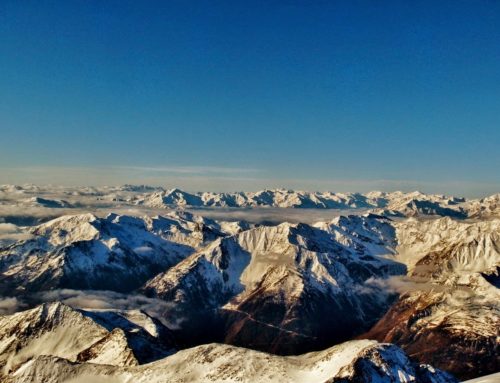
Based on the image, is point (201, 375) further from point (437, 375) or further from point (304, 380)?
point (437, 375)

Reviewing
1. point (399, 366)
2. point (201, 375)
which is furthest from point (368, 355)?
point (201, 375)

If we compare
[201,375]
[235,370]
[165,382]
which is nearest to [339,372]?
[235,370]

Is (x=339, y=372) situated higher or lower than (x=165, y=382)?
higher

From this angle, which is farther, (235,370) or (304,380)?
(235,370)

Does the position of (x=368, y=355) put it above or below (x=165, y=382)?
above

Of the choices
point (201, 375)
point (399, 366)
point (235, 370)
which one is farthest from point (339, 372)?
point (201, 375)

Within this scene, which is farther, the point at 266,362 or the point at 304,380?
the point at 266,362

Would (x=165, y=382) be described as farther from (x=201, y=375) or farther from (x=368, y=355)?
(x=368, y=355)

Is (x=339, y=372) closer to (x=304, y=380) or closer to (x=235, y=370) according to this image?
(x=304, y=380)
